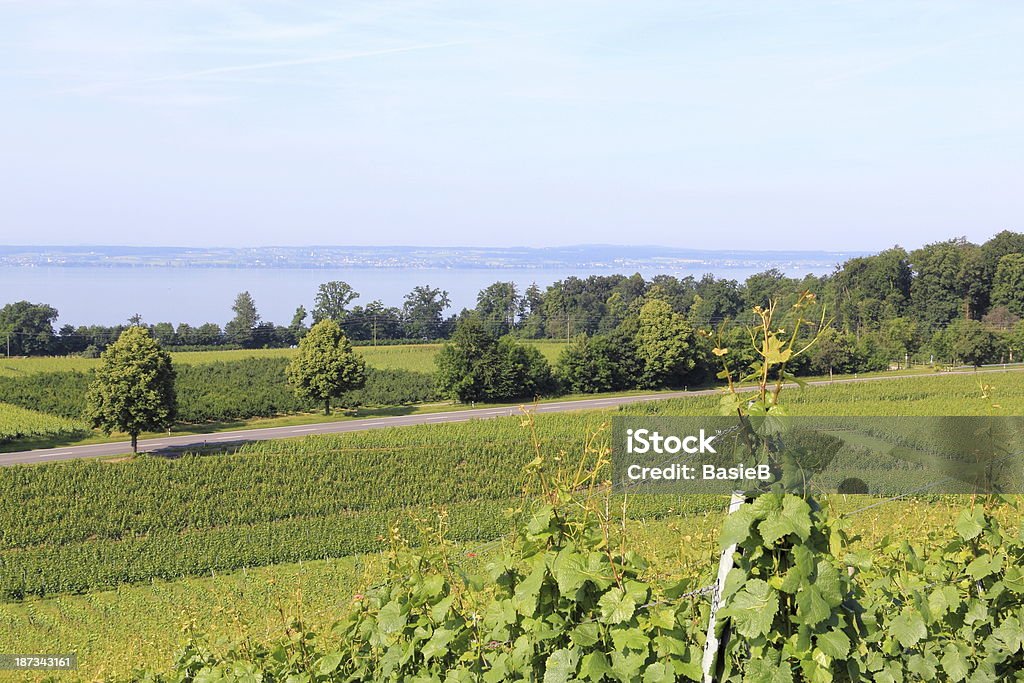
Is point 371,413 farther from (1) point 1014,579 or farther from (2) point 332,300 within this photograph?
(2) point 332,300

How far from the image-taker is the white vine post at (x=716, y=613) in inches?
88.0

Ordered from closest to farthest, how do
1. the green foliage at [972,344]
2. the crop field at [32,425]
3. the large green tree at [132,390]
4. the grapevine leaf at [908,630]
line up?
the grapevine leaf at [908,630]
the large green tree at [132,390]
the crop field at [32,425]
the green foliage at [972,344]

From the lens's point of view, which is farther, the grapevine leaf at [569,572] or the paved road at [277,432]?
the paved road at [277,432]

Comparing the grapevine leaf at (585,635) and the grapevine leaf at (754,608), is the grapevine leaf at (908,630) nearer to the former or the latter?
the grapevine leaf at (754,608)

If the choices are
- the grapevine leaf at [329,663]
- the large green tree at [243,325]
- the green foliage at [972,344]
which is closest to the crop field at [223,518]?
the grapevine leaf at [329,663]

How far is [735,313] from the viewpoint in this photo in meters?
66.4

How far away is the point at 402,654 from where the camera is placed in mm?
3125

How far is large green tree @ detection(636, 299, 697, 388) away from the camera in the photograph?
44875 mm

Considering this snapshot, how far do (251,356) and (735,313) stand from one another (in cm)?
3449

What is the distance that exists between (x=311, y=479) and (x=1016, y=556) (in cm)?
2384

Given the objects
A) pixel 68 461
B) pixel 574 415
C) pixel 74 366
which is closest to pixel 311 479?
pixel 68 461

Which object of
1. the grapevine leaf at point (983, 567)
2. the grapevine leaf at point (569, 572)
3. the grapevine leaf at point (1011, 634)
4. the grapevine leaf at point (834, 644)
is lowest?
the grapevine leaf at point (1011, 634)

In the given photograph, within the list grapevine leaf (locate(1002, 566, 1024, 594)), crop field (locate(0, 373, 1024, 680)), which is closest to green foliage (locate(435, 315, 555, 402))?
crop field (locate(0, 373, 1024, 680))

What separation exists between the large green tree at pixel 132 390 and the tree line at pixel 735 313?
17146mm
